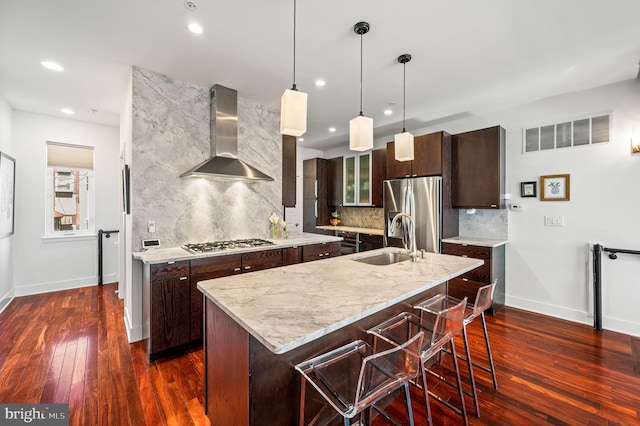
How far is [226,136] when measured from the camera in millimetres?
3260

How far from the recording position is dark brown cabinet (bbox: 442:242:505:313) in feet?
11.3

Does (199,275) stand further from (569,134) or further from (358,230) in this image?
(569,134)

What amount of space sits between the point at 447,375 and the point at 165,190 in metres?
3.22

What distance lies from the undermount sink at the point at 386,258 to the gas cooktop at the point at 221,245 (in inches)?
50.8

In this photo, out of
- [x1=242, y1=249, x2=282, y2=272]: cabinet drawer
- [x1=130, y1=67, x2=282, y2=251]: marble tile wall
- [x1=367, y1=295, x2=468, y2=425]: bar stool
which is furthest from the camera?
[x1=242, y1=249, x2=282, y2=272]: cabinet drawer

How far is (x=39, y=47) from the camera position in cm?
242

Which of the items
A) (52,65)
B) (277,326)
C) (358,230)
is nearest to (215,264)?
(277,326)

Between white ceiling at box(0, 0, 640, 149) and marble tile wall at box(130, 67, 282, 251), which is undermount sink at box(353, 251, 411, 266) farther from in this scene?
white ceiling at box(0, 0, 640, 149)

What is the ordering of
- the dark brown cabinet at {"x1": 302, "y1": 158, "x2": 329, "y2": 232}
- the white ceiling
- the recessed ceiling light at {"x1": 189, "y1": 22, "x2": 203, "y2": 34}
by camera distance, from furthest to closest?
the dark brown cabinet at {"x1": 302, "y1": 158, "x2": 329, "y2": 232}, the recessed ceiling light at {"x1": 189, "y1": 22, "x2": 203, "y2": 34}, the white ceiling

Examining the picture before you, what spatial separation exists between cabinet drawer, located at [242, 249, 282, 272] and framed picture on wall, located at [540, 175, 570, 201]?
345cm

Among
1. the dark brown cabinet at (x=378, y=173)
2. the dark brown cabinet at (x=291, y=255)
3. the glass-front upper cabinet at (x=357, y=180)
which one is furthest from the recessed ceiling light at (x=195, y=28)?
the glass-front upper cabinet at (x=357, y=180)

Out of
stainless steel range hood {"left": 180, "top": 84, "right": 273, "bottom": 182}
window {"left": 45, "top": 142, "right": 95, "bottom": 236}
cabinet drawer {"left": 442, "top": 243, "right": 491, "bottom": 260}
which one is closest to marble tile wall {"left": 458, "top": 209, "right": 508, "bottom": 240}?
cabinet drawer {"left": 442, "top": 243, "right": 491, "bottom": 260}

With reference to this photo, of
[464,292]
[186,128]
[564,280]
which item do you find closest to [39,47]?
[186,128]

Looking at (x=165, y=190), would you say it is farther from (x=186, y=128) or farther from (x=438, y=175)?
(x=438, y=175)
